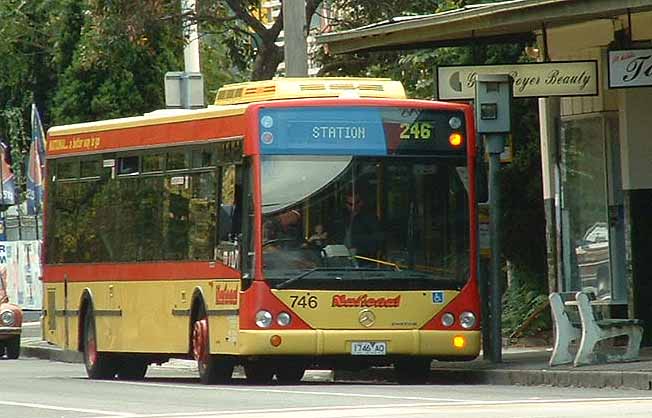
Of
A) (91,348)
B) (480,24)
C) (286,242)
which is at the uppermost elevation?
(480,24)

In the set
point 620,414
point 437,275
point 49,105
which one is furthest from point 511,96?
point 49,105

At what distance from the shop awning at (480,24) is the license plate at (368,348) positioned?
3.59 m

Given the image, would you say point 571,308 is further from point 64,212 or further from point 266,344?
point 64,212

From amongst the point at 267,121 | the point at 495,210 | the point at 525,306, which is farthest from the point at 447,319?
the point at 525,306

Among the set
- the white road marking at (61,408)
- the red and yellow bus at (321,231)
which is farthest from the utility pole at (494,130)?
the white road marking at (61,408)

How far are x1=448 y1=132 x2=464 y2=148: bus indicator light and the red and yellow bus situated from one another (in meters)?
0.01

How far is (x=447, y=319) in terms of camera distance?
21.4m

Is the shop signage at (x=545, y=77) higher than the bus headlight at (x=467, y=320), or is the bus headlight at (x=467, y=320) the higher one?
the shop signage at (x=545, y=77)

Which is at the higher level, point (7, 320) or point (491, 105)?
point (491, 105)

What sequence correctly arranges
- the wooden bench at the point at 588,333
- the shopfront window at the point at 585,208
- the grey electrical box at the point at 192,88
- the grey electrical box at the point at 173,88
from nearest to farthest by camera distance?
the wooden bench at the point at 588,333 → the shopfront window at the point at 585,208 → the grey electrical box at the point at 192,88 → the grey electrical box at the point at 173,88

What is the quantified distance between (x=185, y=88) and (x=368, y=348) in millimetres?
10191

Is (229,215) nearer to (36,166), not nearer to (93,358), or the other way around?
(93,358)

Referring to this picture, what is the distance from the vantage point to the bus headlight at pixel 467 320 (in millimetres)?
21469

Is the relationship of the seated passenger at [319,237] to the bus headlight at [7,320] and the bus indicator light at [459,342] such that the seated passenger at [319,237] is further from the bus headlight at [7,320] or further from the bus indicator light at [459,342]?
the bus headlight at [7,320]
